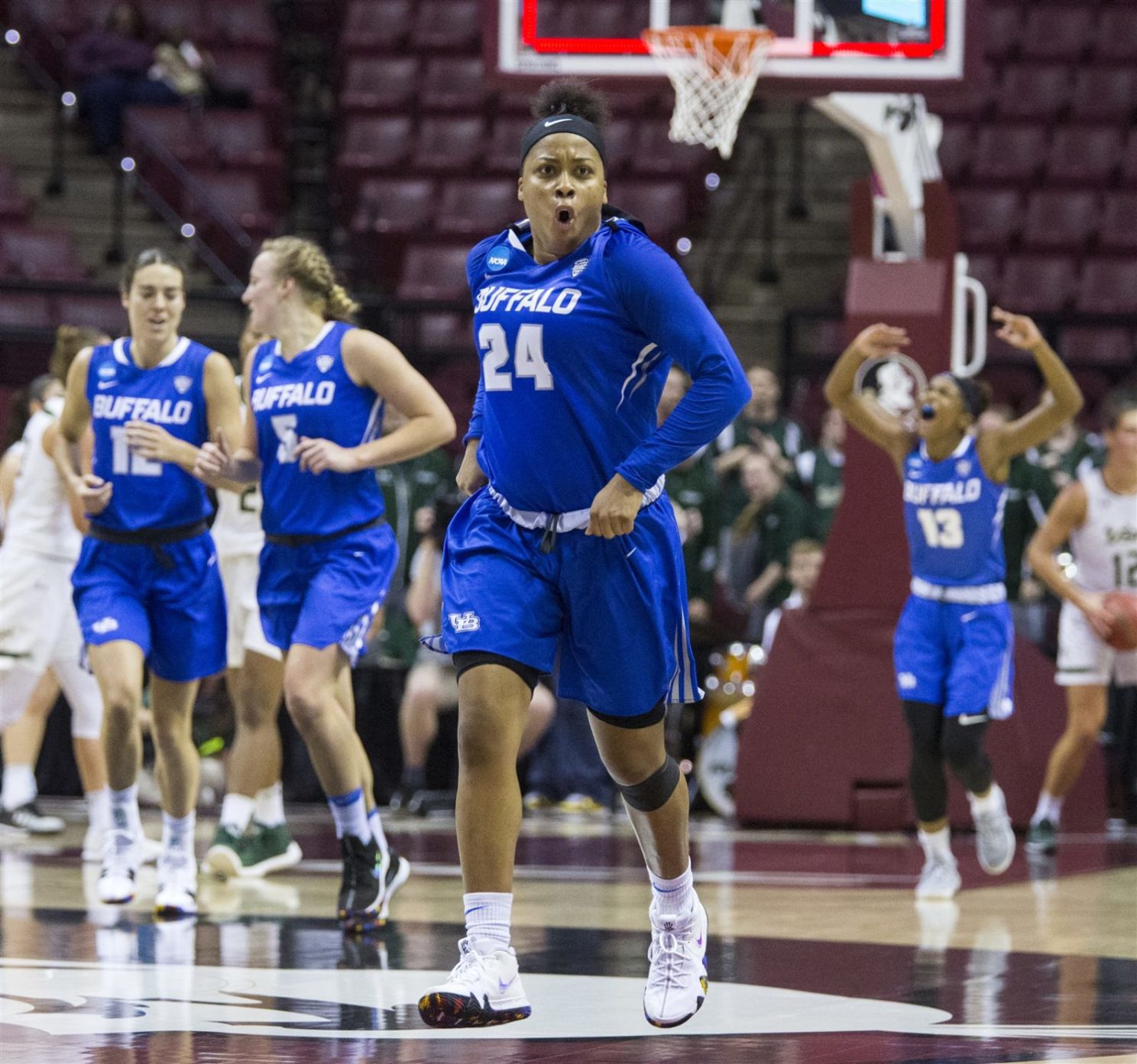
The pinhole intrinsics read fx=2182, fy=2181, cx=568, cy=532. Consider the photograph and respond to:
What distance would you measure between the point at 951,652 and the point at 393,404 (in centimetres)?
276

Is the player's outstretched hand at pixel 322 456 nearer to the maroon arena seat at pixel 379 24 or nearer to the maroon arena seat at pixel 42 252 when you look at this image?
the maroon arena seat at pixel 42 252

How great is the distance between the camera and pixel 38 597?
9.70m

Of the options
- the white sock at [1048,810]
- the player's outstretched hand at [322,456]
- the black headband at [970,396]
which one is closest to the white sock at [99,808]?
the player's outstretched hand at [322,456]

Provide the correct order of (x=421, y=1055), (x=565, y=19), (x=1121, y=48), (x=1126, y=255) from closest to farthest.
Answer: (x=421, y=1055), (x=565, y=19), (x=1126, y=255), (x=1121, y=48)

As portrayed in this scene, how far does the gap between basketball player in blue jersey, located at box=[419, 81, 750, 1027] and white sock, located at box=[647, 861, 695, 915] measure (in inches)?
0.6

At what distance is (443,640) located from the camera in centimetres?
460

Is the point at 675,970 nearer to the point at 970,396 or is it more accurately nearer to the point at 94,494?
the point at 94,494

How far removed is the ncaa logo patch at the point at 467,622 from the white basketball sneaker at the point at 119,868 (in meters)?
2.88

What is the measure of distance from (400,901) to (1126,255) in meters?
9.83

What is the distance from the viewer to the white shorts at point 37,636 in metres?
9.54

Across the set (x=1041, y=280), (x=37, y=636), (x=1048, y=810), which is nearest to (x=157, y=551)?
(x=37, y=636)

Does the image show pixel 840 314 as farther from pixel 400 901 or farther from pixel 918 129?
pixel 400 901

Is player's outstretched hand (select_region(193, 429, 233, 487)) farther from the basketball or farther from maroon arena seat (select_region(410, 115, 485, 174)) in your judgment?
maroon arena seat (select_region(410, 115, 485, 174))

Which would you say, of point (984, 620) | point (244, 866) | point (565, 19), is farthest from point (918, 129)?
point (244, 866)
